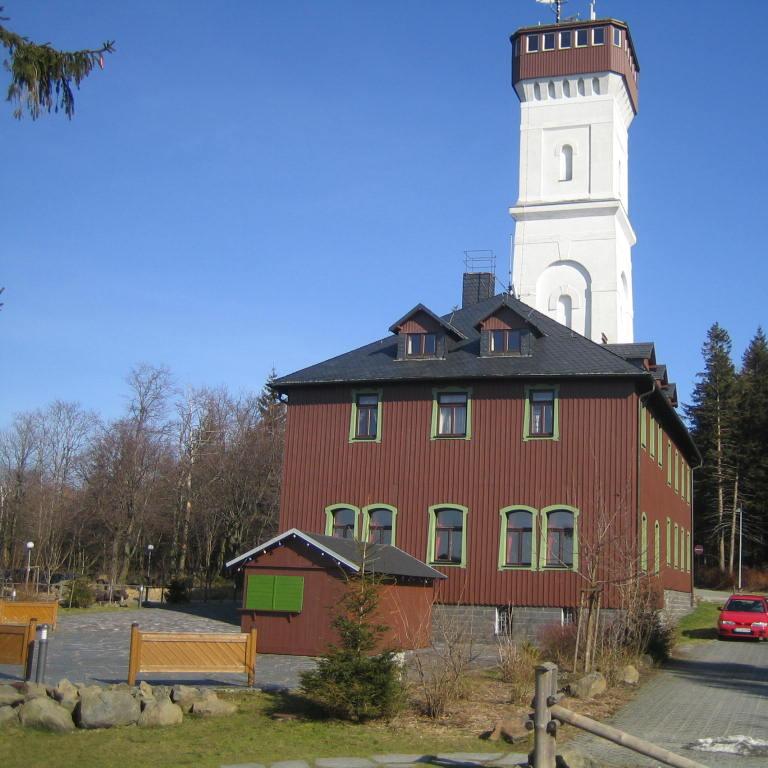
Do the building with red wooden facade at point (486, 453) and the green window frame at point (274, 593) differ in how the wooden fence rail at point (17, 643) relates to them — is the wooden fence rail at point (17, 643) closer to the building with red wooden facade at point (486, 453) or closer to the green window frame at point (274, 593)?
the green window frame at point (274, 593)

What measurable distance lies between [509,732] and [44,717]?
5805 millimetres

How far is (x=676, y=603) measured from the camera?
36.6 metres

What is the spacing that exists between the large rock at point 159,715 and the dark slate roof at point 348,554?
9.28m

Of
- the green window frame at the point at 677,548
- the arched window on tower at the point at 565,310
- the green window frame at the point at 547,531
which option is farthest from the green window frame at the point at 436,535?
the arched window on tower at the point at 565,310

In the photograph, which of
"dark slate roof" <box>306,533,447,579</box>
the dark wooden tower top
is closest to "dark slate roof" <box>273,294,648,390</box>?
"dark slate roof" <box>306,533,447,579</box>

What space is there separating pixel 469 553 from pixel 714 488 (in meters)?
43.3

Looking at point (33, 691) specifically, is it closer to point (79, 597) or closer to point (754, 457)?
point (79, 597)

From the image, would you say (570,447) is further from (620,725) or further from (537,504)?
(620,725)

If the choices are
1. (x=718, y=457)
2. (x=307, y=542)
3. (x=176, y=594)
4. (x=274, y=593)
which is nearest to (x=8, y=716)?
(x=307, y=542)

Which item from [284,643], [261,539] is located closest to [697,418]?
[261,539]

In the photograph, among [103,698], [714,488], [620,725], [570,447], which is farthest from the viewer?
[714,488]

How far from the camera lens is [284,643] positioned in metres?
24.0

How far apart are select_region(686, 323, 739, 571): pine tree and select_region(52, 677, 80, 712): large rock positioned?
56.1 m

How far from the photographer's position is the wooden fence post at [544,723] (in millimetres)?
9633
